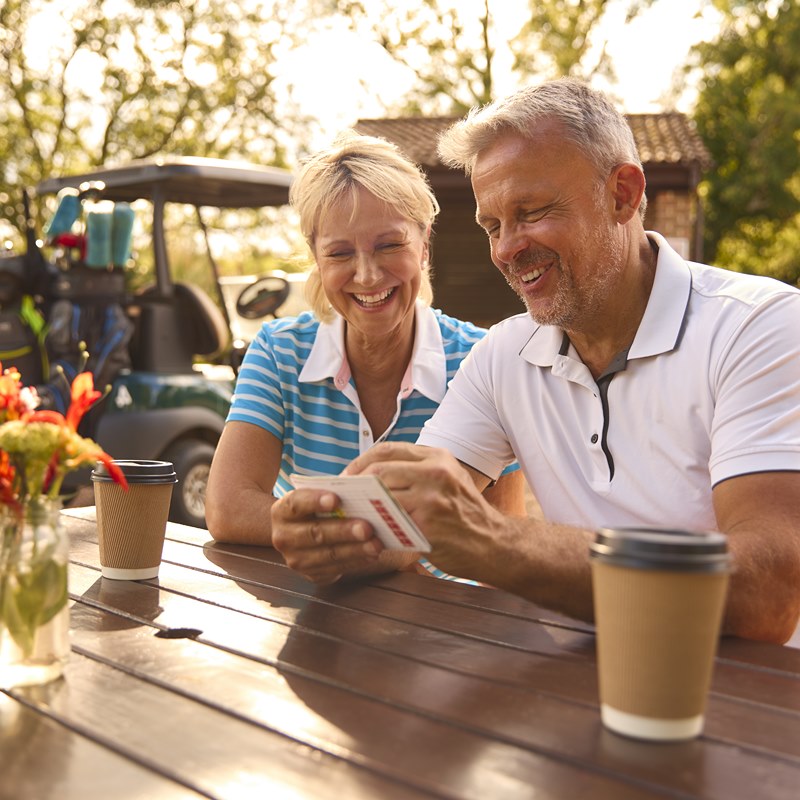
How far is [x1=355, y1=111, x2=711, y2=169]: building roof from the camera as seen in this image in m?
14.4

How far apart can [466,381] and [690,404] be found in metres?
0.55

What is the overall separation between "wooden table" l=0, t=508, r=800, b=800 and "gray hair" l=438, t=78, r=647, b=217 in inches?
36.7

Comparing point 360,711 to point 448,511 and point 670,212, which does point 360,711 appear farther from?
point 670,212

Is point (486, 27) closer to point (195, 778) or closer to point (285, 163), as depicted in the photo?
point (285, 163)

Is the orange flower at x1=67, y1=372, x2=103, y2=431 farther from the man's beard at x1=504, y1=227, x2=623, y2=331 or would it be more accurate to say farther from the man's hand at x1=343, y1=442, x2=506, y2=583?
the man's beard at x1=504, y1=227, x2=623, y2=331

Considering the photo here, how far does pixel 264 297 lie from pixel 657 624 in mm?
5261

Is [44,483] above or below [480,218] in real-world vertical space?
below

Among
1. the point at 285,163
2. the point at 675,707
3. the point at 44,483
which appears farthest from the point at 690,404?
the point at 285,163

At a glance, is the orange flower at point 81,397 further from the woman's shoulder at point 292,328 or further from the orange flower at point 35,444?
the woman's shoulder at point 292,328

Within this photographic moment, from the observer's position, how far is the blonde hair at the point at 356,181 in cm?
253

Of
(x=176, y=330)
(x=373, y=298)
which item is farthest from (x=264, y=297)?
(x=373, y=298)

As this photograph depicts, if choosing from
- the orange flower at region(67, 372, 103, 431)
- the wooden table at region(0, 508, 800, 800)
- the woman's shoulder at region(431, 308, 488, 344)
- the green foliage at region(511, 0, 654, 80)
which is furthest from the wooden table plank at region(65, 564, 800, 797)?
the green foliage at region(511, 0, 654, 80)

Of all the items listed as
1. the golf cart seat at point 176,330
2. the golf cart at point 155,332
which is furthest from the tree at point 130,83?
the golf cart seat at point 176,330

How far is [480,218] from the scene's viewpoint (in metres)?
2.23
